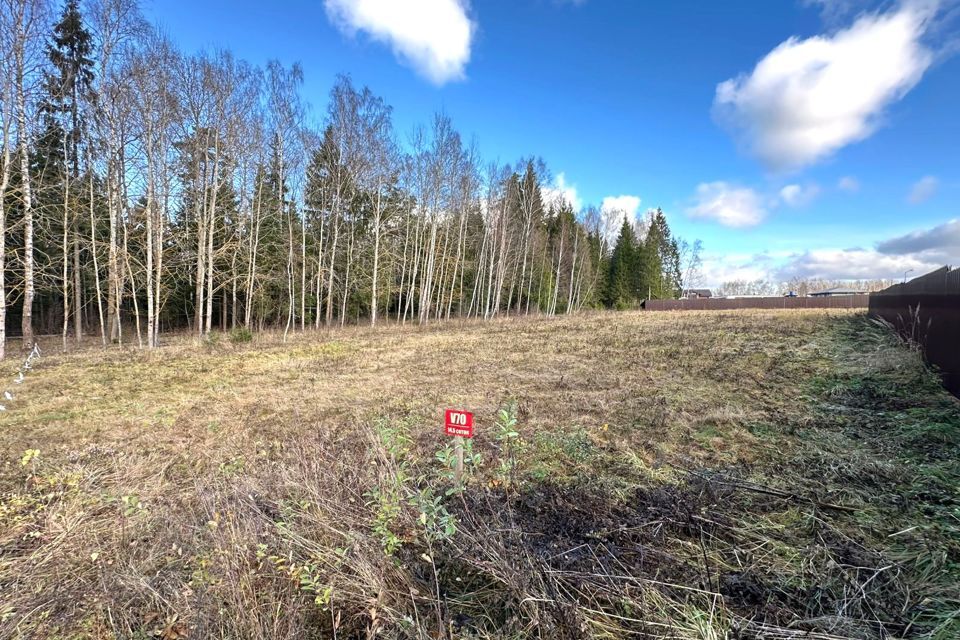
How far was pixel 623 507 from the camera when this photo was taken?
2.93 metres

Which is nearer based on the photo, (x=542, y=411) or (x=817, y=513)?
(x=817, y=513)

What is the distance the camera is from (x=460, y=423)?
2.93 m

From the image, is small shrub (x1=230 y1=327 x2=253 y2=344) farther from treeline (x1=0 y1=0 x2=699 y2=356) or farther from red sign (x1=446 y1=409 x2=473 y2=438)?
red sign (x1=446 y1=409 x2=473 y2=438)

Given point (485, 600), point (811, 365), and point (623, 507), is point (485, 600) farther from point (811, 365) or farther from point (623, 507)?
point (811, 365)

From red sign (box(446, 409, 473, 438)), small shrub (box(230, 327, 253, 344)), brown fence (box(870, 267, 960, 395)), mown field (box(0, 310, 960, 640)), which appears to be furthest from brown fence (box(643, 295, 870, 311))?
red sign (box(446, 409, 473, 438))

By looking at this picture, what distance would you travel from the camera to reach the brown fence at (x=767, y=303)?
30888 millimetres

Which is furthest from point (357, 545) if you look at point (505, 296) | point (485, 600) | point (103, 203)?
point (505, 296)

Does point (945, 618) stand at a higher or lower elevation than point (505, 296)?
lower

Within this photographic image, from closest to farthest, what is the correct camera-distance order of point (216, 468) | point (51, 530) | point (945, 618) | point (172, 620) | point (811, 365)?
1. point (945, 618)
2. point (172, 620)
3. point (51, 530)
4. point (216, 468)
5. point (811, 365)

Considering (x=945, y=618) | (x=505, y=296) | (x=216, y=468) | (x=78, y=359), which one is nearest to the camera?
(x=945, y=618)

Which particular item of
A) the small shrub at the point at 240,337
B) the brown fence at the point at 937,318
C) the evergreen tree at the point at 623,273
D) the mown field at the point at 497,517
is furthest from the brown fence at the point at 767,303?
the small shrub at the point at 240,337

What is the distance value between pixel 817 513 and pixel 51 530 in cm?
545

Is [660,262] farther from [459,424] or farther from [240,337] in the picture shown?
[459,424]

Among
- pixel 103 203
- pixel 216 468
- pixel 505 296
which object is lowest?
pixel 216 468
